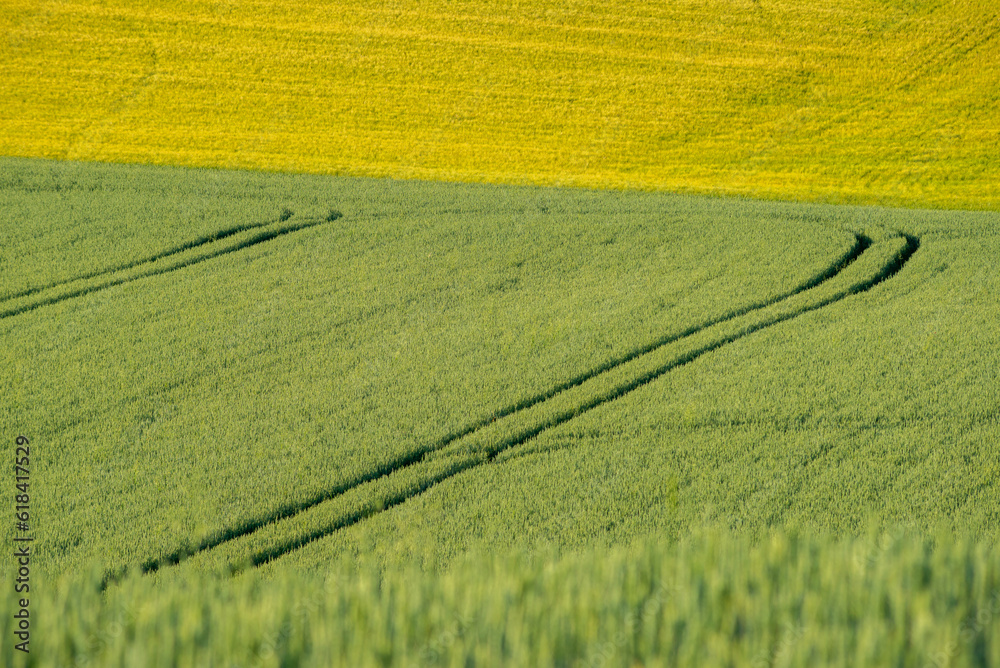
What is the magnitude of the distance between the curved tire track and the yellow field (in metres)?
14.2

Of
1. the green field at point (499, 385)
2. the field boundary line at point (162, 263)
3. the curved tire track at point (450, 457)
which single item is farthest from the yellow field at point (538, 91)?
the curved tire track at point (450, 457)

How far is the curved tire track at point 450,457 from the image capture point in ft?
23.4

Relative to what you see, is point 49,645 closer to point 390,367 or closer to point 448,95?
point 390,367

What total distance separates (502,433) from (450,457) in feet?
2.50

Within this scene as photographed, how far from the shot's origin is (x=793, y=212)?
20.0 m

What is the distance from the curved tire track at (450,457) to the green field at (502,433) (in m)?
0.03

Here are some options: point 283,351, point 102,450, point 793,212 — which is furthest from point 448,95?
point 102,450

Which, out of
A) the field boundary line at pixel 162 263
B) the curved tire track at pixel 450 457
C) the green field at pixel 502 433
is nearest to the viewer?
the green field at pixel 502 433

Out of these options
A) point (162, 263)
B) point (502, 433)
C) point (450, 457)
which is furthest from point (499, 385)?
point (162, 263)

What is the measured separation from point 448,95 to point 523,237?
1472 cm

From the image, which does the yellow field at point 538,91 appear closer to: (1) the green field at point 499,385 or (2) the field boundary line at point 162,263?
(1) the green field at point 499,385

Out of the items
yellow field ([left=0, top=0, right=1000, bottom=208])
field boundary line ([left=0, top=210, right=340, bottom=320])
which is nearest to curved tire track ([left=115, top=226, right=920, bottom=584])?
field boundary line ([left=0, top=210, right=340, bottom=320])

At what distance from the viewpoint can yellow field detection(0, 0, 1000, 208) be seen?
87.4 ft

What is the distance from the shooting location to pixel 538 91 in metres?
31.1
